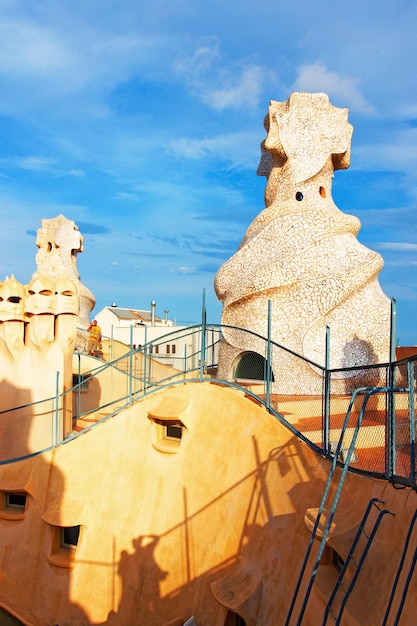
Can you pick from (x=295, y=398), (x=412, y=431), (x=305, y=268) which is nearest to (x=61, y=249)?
(x=305, y=268)

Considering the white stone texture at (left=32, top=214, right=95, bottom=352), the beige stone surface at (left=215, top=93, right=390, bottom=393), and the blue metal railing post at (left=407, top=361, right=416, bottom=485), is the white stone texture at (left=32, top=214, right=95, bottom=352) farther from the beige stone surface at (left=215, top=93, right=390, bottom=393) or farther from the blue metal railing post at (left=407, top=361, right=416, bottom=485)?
the blue metal railing post at (left=407, top=361, right=416, bottom=485)

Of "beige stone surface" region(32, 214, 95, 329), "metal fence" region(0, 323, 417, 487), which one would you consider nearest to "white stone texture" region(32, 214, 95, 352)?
→ "beige stone surface" region(32, 214, 95, 329)

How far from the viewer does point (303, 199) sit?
12.2 metres

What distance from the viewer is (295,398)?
10008 mm

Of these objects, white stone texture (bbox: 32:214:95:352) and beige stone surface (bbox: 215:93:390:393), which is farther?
white stone texture (bbox: 32:214:95:352)

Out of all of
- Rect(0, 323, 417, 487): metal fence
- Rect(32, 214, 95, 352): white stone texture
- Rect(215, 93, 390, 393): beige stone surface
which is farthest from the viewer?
Rect(32, 214, 95, 352): white stone texture

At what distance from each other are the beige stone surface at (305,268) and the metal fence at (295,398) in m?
0.09

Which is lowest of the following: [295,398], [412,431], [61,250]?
[295,398]

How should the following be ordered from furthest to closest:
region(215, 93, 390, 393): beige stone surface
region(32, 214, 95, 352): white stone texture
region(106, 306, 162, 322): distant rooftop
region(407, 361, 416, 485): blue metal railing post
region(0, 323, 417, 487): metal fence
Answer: region(106, 306, 162, 322): distant rooftop, region(32, 214, 95, 352): white stone texture, region(215, 93, 390, 393): beige stone surface, region(0, 323, 417, 487): metal fence, region(407, 361, 416, 485): blue metal railing post

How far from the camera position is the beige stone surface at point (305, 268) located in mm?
10828

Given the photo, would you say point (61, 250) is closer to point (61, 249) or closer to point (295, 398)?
point (61, 249)

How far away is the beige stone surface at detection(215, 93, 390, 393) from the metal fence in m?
0.09

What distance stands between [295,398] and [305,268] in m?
2.64

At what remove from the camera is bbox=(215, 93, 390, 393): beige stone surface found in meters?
10.8
